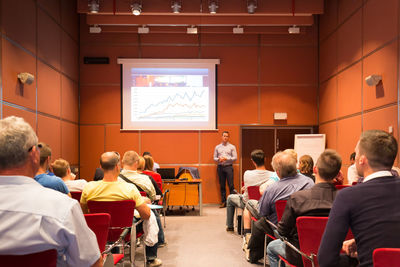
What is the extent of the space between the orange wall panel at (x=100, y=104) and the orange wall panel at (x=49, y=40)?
1629mm

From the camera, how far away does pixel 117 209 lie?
305 centimetres

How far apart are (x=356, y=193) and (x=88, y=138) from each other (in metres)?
8.28

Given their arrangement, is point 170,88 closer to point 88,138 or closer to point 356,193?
point 88,138

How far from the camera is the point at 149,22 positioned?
27.1 feet

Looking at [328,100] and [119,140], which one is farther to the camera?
[119,140]

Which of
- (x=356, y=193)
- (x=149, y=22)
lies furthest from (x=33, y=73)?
(x=356, y=193)

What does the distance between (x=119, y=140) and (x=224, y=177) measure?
9.32 feet

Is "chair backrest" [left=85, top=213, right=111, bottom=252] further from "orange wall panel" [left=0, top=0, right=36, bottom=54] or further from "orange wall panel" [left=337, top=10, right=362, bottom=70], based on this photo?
"orange wall panel" [left=337, top=10, right=362, bottom=70]

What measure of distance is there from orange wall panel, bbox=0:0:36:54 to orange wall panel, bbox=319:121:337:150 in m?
6.47

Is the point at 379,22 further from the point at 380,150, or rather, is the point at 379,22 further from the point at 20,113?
the point at 20,113

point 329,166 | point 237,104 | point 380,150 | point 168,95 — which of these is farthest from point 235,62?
point 380,150

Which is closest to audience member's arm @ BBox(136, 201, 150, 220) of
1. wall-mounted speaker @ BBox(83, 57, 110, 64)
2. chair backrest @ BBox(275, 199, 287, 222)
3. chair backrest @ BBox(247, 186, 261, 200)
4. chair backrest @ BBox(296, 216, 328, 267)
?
chair backrest @ BBox(275, 199, 287, 222)

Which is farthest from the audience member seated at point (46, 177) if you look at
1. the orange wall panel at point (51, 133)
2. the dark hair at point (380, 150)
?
the orange wall panel at point (51, 133)

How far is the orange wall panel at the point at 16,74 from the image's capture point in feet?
17.2
